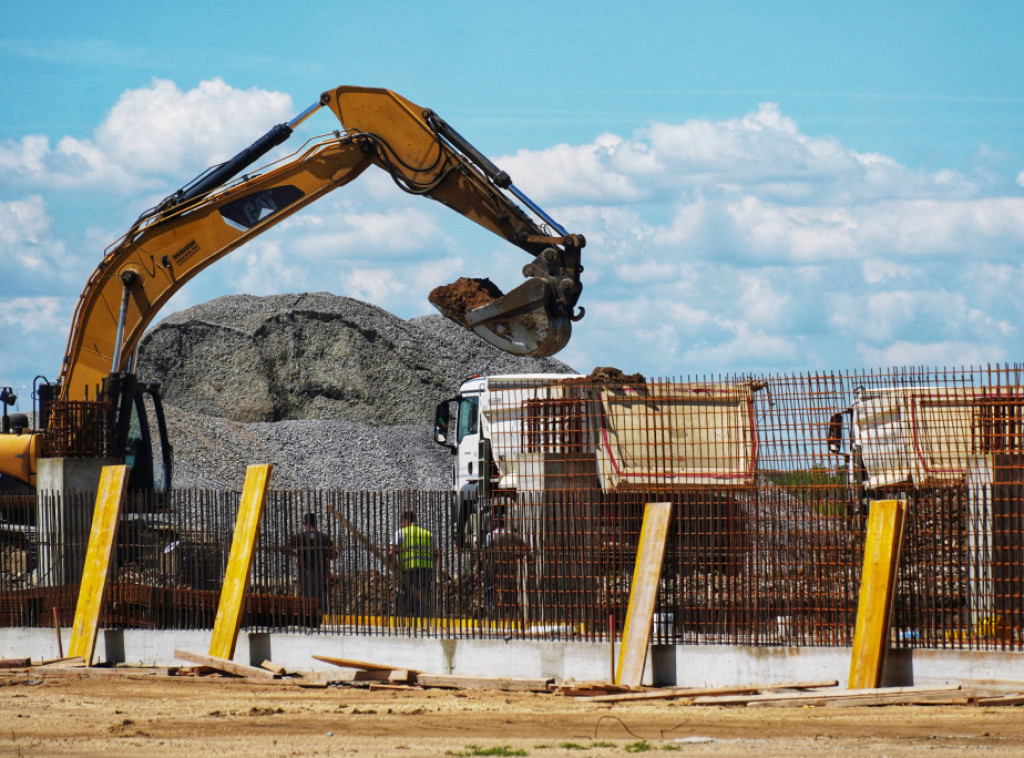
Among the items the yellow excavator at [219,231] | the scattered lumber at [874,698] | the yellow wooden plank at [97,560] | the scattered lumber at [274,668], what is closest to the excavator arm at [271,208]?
the yellow excavator at [219,231]

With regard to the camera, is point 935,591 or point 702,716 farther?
point 935,591

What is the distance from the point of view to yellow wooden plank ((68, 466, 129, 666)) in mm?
14398

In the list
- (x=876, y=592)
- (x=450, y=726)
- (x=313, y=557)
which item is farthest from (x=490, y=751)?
(x=313, y=557)

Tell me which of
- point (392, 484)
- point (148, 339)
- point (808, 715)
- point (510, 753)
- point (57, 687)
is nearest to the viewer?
point (510, 753)

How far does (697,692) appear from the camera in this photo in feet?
37.6

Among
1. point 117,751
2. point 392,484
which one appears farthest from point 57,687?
point 392,484

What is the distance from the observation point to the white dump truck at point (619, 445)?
12.8 meters

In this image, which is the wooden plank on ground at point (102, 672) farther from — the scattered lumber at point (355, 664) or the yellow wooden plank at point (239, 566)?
the scattered lumber at point (355, 664)

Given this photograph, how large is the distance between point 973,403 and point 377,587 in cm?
618

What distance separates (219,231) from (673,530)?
8627 mm

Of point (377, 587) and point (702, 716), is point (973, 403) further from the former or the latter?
point (377, 587)

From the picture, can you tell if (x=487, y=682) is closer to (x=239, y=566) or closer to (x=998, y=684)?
(x=239, y=566)

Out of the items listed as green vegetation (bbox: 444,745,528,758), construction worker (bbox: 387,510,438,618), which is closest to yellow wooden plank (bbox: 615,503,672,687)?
construction worker (bbox: 387,510,438,618)

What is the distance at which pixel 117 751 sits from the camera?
30.0 feet
